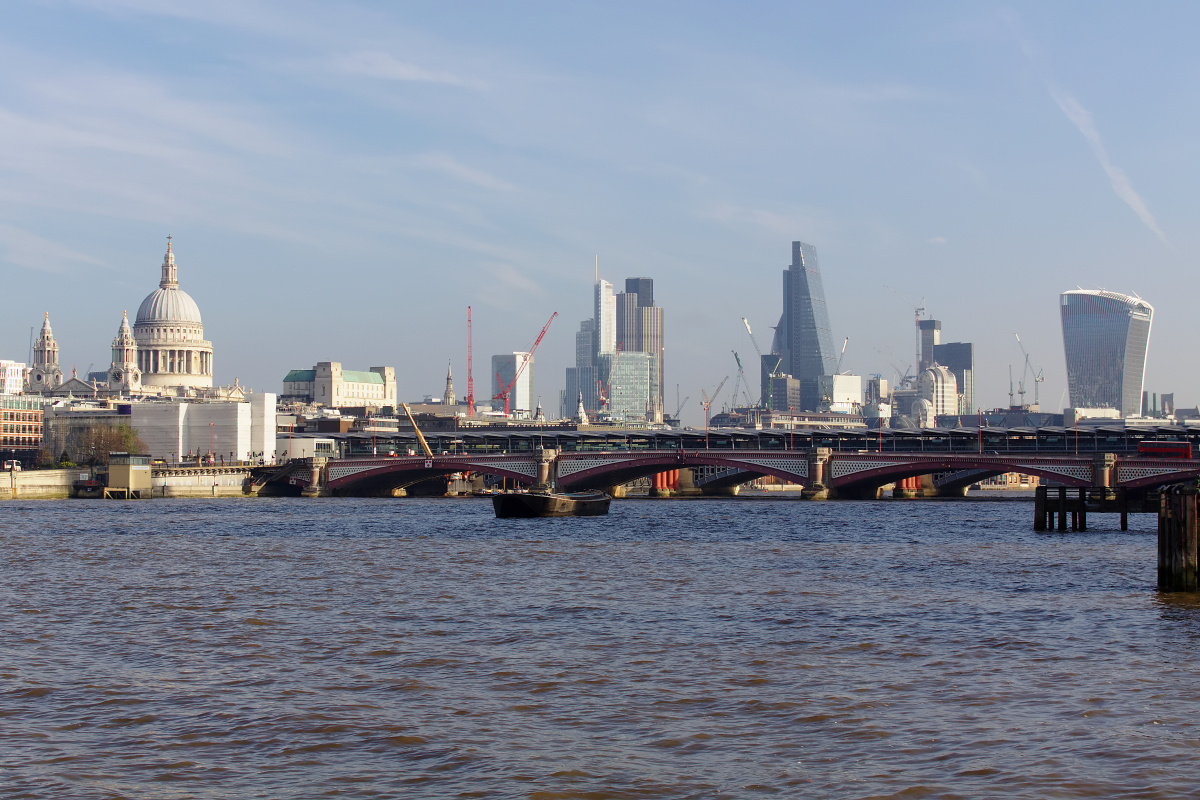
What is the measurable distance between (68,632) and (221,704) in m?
11.8

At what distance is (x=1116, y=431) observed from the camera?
145250 millimetres

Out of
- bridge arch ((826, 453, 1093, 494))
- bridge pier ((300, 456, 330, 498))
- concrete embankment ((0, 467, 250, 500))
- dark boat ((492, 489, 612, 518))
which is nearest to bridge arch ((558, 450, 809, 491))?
bridge arch ((826, 453, 1093, 494))

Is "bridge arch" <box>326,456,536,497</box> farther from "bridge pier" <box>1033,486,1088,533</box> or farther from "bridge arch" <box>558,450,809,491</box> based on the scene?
"bridge pier" <box>1033,486,1088,533</box>

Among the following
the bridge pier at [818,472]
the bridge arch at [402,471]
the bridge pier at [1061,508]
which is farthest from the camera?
the bridge arch at [402,471]

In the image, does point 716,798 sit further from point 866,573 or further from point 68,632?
point 866,573

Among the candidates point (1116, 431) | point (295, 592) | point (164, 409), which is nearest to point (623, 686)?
point (295, 592)

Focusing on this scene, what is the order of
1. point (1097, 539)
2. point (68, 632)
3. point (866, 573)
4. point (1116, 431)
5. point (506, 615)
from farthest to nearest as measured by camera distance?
point (1116, 431), point (1097, 539), point (866, 573), point (506, 615), point (68, 632)

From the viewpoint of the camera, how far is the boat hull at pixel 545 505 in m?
105

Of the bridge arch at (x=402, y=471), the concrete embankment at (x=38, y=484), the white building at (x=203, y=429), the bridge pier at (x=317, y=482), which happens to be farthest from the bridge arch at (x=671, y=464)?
the white building at (x=203, y=429)

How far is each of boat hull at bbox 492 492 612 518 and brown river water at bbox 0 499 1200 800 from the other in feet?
151

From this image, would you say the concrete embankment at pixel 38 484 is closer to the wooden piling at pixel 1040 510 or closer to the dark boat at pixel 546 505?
the dark boat at pixel 546 505

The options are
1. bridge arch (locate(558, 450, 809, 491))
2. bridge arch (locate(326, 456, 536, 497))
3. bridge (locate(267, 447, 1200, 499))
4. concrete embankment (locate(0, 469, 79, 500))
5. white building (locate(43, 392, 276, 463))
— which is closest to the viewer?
bridge (locate(267, 447, 1200, 499))

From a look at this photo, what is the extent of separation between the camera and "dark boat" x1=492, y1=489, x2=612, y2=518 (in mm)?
105375

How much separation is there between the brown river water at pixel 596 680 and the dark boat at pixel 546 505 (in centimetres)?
4595
